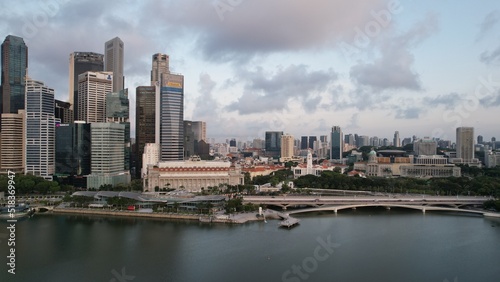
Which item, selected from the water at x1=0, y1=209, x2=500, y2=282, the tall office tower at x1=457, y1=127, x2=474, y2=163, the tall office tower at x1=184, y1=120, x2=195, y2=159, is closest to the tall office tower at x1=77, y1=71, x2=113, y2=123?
the tall office tower at x1=184, y1=120, x2=195, y2=159

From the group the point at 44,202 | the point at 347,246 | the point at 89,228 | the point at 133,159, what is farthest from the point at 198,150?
the point at 347,246

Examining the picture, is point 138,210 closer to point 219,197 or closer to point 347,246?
point 219,197

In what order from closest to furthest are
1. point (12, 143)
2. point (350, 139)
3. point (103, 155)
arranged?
point (103, 155) < point (12, 143) < point (350, 139)

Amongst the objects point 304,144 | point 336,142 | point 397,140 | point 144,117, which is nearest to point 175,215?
point 144,117

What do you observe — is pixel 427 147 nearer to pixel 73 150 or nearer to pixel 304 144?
pixel 304 144

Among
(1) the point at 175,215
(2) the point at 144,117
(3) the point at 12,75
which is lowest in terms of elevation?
(1) the point at 175,215

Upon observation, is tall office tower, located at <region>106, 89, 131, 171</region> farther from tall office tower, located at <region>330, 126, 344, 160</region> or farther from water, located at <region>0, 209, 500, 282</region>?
tall office tower, located at <region>330, 126, 344, 160</region>

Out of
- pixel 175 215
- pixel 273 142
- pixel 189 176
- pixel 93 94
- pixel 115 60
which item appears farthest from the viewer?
pixel 273 142
